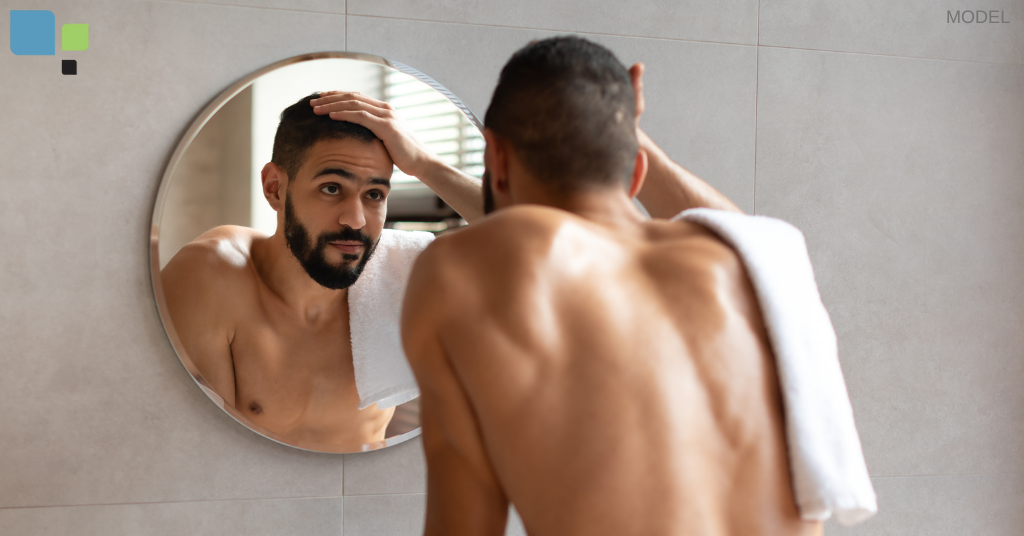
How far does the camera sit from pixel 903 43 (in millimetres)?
1434

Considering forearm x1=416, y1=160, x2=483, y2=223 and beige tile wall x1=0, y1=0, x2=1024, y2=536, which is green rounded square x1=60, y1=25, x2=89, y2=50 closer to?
beige tile wall x1=0, y1=0, x2=1024, y2=536

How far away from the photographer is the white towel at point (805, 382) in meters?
0.68

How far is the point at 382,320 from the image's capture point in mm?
1213

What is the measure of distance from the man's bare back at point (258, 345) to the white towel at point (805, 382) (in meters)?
0.71

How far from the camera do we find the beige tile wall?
1.13m

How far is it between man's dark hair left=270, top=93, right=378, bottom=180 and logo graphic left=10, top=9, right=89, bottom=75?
0.33m

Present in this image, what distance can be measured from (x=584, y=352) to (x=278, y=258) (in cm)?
73

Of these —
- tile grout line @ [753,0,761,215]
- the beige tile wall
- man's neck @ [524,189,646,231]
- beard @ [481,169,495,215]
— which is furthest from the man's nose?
tile grout line @ [753,0,761,215]

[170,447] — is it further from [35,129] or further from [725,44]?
[725,44]

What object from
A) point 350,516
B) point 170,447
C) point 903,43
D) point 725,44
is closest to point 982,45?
point 903,43

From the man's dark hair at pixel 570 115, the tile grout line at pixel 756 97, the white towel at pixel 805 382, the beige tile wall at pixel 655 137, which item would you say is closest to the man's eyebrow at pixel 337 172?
the beige tile wall at pixel 655 137

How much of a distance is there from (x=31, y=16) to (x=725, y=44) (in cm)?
117

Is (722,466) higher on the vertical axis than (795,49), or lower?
lower

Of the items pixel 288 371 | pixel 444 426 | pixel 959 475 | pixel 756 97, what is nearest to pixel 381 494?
pixel 288 371
